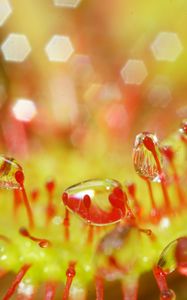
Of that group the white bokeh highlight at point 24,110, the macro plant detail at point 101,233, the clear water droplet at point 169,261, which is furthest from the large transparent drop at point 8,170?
the white bokeh highlight at point 24,110

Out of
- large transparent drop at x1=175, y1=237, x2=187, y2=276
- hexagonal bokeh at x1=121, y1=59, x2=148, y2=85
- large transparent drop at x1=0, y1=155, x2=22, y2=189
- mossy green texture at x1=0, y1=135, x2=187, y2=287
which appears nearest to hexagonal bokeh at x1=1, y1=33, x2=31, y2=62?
hexagonal bokeh at x1=121, y1=59, x2=148, y2=85

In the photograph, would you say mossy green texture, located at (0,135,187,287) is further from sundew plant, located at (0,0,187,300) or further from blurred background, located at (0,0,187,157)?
blurred background, located at (0,0,187,157)

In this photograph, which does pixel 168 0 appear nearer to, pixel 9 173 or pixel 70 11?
pixel 70 11

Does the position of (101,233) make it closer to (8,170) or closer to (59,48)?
(8,170)

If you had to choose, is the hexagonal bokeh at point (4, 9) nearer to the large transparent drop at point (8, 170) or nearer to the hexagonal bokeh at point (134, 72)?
the hexagonal bokeh at point (134, 72)

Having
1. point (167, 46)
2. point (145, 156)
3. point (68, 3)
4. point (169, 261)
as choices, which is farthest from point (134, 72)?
point (169, 261)
